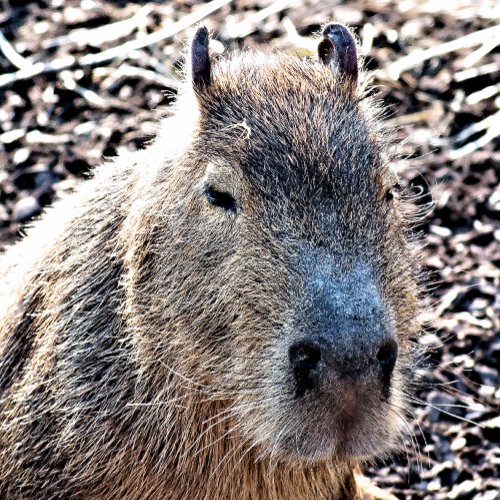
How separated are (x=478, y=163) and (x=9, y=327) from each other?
138 inches

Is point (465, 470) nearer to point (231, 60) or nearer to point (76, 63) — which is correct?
point (231, 60)

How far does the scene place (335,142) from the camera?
404 cm

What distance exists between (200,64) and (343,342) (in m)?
1.37

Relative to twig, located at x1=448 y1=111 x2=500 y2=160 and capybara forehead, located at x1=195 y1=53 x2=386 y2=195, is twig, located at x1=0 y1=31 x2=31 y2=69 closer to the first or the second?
twig, located at x1=448 y1=111 x2=500 y2=160

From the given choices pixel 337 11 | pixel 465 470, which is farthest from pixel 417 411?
pixel 337 11

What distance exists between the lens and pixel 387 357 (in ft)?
12.0

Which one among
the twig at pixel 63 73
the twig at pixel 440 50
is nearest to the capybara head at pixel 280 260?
the twig at pixel 63 73

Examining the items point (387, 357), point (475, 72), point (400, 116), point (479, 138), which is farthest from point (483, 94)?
point (387, 357)

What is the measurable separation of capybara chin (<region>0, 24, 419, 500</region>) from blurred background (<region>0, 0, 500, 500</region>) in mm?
1164

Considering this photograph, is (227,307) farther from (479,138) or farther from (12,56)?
(12,56)

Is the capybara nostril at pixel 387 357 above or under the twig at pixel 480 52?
above

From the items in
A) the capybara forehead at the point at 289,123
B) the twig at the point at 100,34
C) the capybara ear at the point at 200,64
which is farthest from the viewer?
the twig at the point at 100,34

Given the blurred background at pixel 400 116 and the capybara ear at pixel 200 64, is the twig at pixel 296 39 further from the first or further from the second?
the capybara ear at pixel 200 64

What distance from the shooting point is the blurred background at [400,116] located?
6.03 metres
